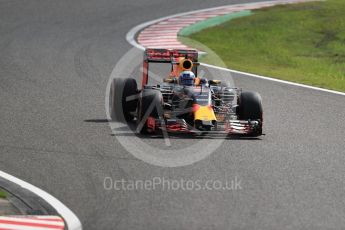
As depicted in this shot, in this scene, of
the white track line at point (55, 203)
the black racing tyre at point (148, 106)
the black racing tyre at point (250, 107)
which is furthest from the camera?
the black racing tyre at point (250, 107)

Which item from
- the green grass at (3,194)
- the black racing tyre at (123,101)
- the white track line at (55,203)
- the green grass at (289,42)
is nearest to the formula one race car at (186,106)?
the black racing tyre at (123,101)

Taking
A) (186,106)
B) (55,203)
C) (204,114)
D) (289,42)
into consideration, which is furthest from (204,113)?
(289,42)

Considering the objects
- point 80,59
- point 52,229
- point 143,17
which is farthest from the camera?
point 143,17

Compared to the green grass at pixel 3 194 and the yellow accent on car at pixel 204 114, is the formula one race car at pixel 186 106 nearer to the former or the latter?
the yellow accent on car at pixel 204 114

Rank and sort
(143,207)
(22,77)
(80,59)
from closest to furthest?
(143,207) → (22,77) → (80,59)

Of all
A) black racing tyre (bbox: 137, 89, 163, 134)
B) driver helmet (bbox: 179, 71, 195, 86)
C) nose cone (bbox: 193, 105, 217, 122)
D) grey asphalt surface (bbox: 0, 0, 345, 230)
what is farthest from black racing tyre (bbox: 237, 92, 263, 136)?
black racing tyre (bbox: 137, 89, 163, 134)

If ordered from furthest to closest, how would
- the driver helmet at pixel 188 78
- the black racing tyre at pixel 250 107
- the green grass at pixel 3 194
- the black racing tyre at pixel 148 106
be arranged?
the driver helmet at pixel 188 78 → the black racing tyre at pixel 250 107 → the black racing tyre at pixel 148 106 → the green grass at pixel 3 194

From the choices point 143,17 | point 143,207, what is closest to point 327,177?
point 143,207

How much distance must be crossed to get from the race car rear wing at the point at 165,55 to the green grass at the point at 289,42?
461 centimetres

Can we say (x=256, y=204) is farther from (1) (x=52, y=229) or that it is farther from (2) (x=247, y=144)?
(2) (x=247, y=144)

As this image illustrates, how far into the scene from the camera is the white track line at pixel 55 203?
25.4 feet

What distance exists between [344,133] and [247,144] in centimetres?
194

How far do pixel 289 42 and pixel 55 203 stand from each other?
54.8ft

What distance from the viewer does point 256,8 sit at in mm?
27922
